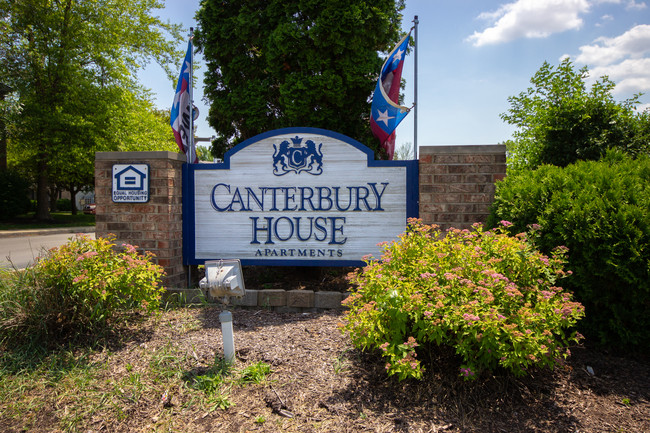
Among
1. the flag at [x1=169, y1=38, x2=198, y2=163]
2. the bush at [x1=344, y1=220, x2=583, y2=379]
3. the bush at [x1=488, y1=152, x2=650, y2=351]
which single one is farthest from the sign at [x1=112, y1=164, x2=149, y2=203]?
the bush at [x1=488, y1=152, x2=650, y2=351]

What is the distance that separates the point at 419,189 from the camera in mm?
4816

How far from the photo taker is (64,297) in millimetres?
3498

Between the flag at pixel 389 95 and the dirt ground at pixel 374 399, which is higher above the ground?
the flag at pixel 389 95

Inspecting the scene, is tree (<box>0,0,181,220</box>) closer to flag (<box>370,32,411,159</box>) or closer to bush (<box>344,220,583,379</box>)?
flag (<box>370,32,411,159</box>)

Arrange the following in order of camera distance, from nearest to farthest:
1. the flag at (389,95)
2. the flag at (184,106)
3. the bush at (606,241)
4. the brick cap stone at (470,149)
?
the bush at (606,241) → the brick cap stone at (470,149) → the flag at (389,95) → the flag at (184,106)

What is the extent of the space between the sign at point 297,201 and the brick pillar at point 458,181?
19 centimetres

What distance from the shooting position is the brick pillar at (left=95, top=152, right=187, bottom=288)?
5.01m

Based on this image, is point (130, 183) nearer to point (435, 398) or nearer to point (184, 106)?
point (184, 106)

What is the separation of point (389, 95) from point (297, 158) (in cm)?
178

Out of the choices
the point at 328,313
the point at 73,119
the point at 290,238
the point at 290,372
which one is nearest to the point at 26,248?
the point at 73,119

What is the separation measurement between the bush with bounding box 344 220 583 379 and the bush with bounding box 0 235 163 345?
204 cm

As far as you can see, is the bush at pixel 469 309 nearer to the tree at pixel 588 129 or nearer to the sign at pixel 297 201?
the sign at pixel 297 201

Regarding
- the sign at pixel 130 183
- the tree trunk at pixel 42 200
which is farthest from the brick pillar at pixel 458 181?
the tree trunk at pixel 42 200

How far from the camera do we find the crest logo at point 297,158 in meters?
4.99
